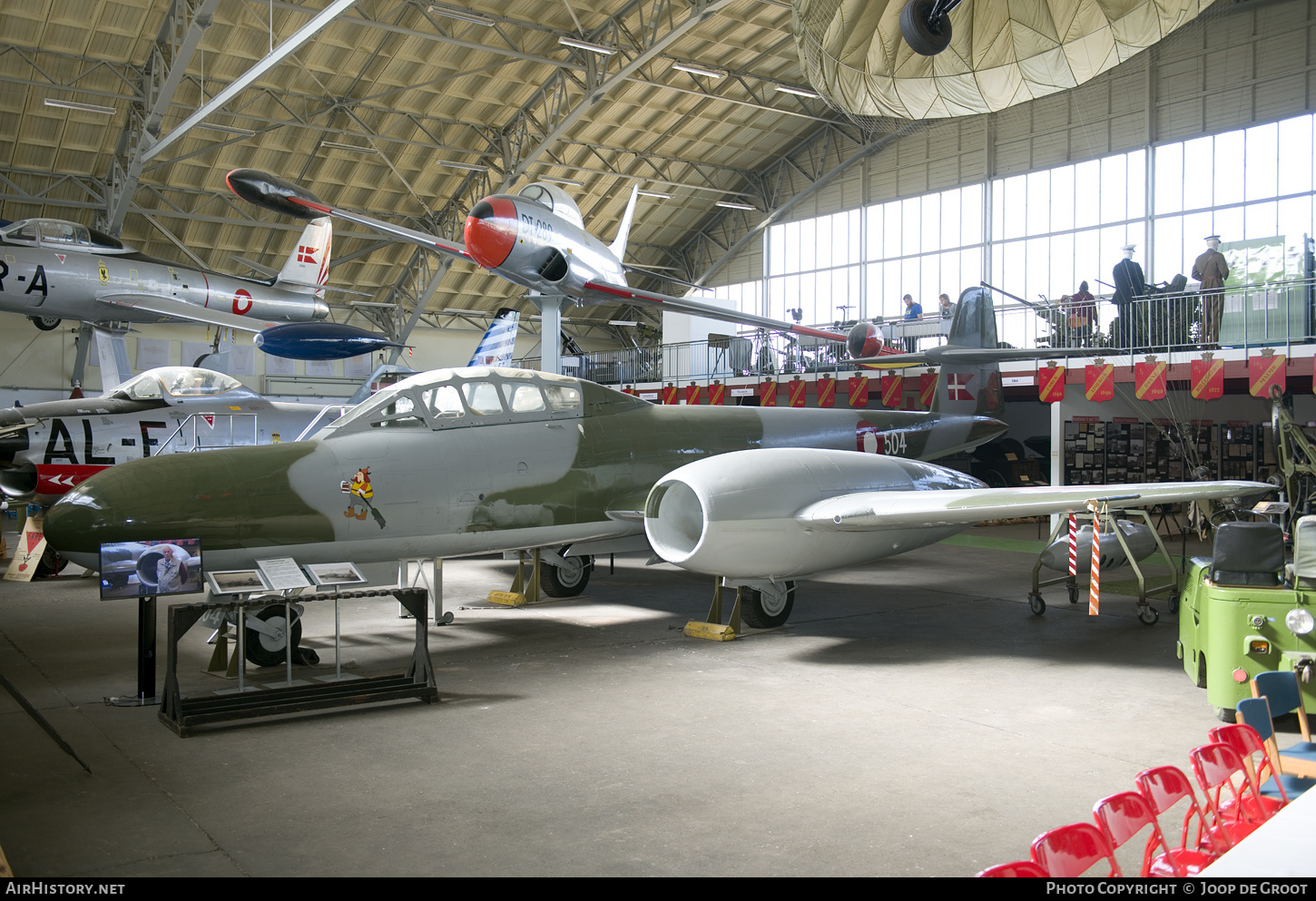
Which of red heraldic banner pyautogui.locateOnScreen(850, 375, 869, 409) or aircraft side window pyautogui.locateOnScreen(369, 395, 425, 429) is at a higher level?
red heraldic banner pyautogui.locateOnScreen(850, 375, 869, 409)

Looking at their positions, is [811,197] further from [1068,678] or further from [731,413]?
[1068,678]

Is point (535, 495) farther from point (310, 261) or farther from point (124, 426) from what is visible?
point (310, 261)

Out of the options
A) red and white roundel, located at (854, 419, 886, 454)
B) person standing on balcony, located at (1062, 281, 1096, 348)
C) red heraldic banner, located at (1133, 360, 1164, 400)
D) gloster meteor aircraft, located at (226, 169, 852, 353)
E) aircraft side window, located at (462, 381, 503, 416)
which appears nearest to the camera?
aircraft side window, located at (462, 381, 503, 416)

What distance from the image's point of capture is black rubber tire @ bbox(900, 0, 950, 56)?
28.0 ft

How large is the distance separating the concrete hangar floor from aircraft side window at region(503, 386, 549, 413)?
2.08 m

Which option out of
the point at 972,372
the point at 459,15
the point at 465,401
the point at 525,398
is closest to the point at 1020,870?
the point at 465,401

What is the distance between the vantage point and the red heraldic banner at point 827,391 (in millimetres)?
20375

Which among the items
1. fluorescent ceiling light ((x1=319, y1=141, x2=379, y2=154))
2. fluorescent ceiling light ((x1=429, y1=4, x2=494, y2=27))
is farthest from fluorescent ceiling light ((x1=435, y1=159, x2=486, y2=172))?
fluorescent ceiling light ((x1=429, y1=4, x2=494, y2=27))

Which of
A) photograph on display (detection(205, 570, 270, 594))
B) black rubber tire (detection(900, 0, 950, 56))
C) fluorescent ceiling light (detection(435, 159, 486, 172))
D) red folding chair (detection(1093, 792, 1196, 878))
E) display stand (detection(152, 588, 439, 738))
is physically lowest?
display stand (detection(152, 588, 439, 738))

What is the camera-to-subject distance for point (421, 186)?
31.8 m

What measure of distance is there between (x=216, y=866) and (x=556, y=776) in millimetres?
1674

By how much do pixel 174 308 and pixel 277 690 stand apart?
48.5ft

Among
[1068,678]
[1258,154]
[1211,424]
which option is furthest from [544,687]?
[1258,154]

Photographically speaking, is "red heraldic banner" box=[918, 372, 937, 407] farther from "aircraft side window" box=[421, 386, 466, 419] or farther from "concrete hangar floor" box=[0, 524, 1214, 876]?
"aircraft side window" box=[421, 386, 466, 419]
